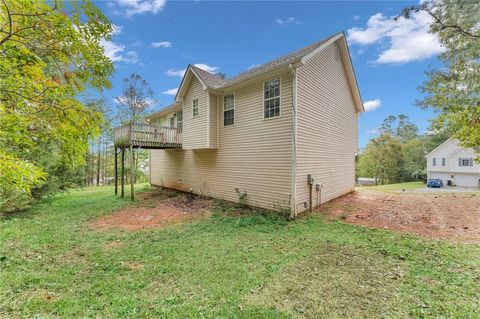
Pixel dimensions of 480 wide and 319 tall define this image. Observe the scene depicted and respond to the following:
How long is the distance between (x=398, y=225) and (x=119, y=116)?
2311 centimetres

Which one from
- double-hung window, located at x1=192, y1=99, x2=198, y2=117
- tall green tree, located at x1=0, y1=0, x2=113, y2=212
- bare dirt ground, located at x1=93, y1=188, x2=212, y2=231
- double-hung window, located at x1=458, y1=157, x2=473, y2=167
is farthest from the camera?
double-hung window, located at x1=458, y1=157, x2=473, y2=167

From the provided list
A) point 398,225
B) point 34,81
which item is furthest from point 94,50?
point 398,225

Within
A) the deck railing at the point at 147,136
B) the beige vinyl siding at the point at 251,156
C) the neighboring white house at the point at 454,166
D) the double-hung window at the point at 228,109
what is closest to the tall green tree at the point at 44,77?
the beige vinyl siding at the point at 251,156

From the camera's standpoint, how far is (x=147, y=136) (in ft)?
37.2

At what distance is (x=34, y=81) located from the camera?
2.59m

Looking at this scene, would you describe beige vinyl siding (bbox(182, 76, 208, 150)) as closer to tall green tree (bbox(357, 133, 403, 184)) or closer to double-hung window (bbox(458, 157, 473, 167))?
tall green tree (bbox(357, 133, 403, 184))

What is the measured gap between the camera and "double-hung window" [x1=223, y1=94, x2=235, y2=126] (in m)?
9.83

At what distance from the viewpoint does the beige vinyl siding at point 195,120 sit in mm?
10258

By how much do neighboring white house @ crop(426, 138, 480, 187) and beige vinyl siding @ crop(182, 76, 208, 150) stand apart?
115 feet

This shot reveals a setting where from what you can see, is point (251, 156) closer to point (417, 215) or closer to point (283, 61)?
point (283, 61)

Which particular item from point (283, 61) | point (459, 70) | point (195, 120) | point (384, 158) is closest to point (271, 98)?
point (283, 61)

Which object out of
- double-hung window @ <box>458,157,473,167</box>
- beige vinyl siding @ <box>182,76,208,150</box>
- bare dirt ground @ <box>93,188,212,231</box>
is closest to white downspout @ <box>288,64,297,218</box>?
bare dirt ground @ <box>93,188,212,231</box>

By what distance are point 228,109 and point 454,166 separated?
37.7 meters

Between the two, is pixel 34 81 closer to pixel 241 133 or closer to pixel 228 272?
pixel 228 272
